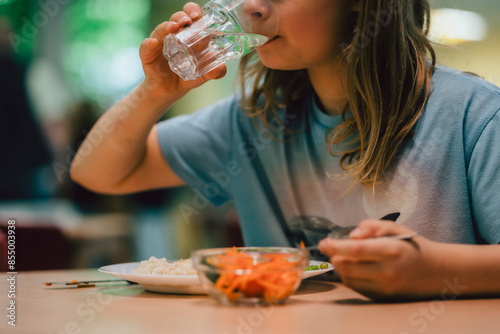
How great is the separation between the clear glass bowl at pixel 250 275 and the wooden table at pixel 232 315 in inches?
0.9

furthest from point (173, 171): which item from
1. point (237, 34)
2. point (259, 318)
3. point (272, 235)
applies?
point (259, 318)

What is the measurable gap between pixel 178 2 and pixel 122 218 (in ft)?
11.2

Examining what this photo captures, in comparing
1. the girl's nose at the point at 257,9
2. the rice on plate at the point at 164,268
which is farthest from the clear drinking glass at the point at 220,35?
the rice on plate at the point at 164,268

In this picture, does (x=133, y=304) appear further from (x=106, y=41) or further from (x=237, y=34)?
(x=106, y=41)

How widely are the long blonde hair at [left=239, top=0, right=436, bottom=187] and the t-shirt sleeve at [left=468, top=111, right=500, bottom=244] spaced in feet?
0.52

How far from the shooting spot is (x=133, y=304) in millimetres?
848

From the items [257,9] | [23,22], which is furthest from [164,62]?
[23,22]

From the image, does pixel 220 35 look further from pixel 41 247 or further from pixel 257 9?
pixel 41 247

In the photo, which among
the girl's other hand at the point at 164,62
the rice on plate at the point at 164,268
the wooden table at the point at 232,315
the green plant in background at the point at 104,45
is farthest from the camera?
the green plant in background at the point at 104,45

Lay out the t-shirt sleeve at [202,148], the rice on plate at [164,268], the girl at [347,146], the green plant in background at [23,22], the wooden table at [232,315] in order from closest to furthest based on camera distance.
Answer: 1. the wooden table at [232,315]
2. the girl at [347,146]
3. the rice on plate at [164,268]
4. the t-shirt sleeve at [202,148]
5. the green plant in background at [23,22]

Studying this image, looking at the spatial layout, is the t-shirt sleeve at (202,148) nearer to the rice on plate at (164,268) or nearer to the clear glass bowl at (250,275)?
the rice on plate at (164,268)

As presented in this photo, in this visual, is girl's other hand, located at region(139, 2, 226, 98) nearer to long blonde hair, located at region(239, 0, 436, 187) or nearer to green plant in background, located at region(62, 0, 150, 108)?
long blonde hair, located at region(239, 0, 436, 187)

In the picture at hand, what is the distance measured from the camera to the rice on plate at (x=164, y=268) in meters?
0.95

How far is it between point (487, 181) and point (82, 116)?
344cm
